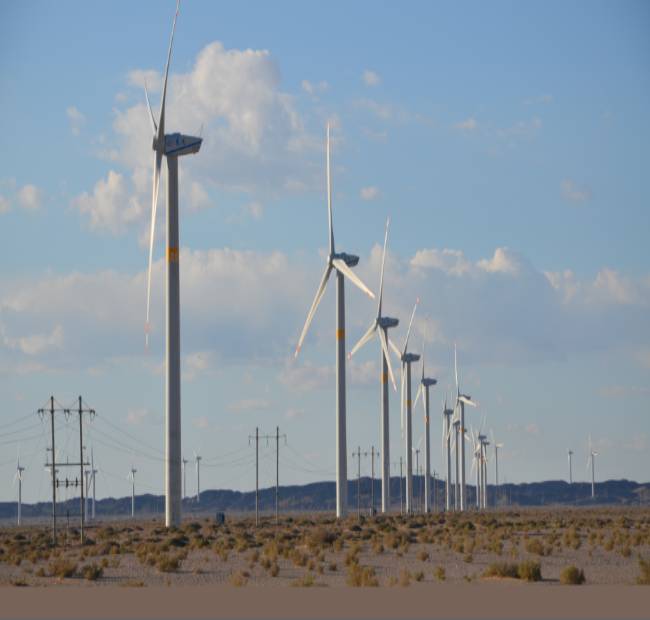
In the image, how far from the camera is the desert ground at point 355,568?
36750 mm

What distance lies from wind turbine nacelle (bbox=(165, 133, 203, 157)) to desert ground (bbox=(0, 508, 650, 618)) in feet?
72.2

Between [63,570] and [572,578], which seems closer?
[572,578]

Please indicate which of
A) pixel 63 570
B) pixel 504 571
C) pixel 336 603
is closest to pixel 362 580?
pixel 504 571

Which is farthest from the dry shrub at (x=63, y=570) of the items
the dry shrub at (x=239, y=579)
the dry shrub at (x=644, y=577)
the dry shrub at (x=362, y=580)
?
the dry shrub at (x=644, y=577)

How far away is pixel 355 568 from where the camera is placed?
4522 cm

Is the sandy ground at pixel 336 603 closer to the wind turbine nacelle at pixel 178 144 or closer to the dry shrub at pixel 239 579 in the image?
the dry shrub at pixel 239 579

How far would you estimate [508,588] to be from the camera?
3931 cm

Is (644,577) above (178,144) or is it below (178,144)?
below

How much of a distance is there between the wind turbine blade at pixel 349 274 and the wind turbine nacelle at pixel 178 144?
1960cm

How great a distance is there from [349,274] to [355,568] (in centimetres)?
5700

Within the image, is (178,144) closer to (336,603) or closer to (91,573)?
(91,573)

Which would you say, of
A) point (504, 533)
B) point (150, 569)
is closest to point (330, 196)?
point (504, 533)

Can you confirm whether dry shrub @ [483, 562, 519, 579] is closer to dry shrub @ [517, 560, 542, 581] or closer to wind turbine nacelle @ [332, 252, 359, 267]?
dry shrub @ [517, 560, 542, 581]

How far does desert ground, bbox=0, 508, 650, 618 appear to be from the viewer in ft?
121
